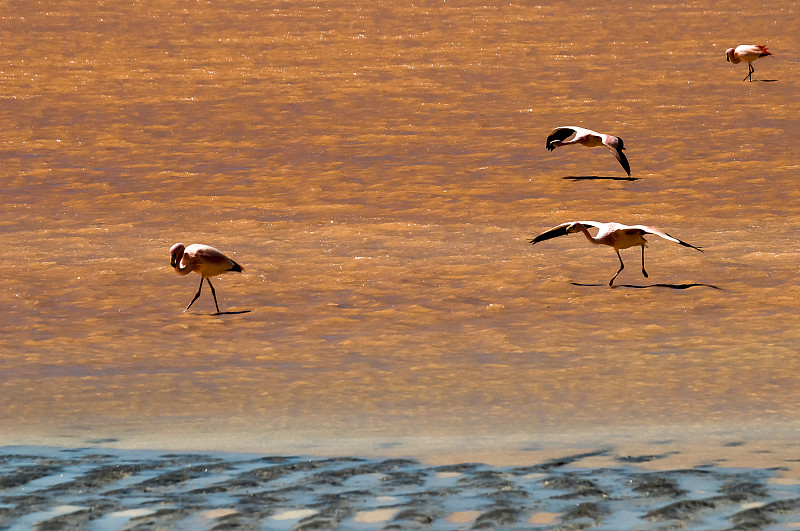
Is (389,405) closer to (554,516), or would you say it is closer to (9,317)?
(554,516)

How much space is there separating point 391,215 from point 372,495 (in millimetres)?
8638

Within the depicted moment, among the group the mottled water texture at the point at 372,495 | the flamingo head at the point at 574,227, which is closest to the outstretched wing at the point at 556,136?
the flamingo head at the point at 574,227

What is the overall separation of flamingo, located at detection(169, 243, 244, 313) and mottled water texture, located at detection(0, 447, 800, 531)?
3718 millimetres

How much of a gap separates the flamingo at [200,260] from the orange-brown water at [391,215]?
349mm

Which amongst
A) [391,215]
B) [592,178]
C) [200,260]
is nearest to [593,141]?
[592,178]

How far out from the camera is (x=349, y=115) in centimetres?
1825

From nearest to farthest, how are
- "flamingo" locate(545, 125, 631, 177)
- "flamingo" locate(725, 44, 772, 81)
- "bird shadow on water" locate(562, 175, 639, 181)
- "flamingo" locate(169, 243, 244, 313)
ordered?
"flamingo" locate(169, 243, 244, 313) < "flamingo" locate(545, 125, 631, 177) < "bird shadow on water" locate(562, 175, 639, 181) < "flamingo" locate(725, 44, 772, 81)

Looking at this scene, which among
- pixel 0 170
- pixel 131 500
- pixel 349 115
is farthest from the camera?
pixel 349 115

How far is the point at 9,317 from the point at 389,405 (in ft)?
12.7

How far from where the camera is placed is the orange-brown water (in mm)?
7117

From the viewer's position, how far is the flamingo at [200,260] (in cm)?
928

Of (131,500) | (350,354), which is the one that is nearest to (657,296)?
(350,354)

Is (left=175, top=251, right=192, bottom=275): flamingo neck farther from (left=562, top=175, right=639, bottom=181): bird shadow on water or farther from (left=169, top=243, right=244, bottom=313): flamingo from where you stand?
(left=562, top=175, right=639, bottom=181): bird shadow on water

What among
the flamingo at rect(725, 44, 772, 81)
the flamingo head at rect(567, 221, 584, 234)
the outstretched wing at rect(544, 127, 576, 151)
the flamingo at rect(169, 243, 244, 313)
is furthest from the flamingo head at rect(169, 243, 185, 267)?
the flamingo at rect(725, 44, 772, 81)
